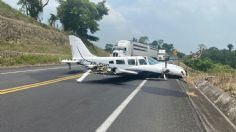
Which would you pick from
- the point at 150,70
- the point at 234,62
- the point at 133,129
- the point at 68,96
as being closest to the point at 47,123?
the point at 133,129

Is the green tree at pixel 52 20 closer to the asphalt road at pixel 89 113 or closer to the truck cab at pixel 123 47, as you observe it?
the truck cab at pixel 123 47

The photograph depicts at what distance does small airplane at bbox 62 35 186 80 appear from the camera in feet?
79.8

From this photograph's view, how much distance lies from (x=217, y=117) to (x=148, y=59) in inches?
552

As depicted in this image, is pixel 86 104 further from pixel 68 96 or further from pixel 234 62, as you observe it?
pixel 234 62

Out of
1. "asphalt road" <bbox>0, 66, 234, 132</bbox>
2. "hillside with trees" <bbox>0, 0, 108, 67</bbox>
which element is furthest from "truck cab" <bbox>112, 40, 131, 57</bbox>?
"asphalt road" <bbox>0, 66, 234, 132</bbox>

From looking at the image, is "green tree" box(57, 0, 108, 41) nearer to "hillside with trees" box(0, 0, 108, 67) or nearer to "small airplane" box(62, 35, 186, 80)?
"hillside with trees" box(0, 0, 108, 67)

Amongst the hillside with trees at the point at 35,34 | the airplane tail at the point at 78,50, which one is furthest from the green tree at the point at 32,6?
the airplane tail at the point at 78,50

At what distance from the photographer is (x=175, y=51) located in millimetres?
53938

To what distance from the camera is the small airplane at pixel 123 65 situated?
24312 mm

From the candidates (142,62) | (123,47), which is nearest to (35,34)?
(123,47)

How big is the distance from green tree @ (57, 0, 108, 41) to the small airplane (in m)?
68.4

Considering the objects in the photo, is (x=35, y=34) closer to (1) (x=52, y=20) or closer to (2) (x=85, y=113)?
(1) (x=52, y=20)

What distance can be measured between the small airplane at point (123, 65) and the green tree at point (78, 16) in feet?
224

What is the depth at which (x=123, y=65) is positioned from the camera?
25.5 m
